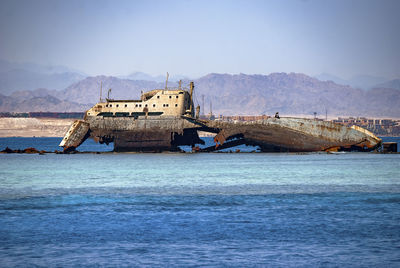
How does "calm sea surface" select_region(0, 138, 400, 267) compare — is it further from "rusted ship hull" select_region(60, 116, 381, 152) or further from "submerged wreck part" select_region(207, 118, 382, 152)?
"rusted ship hull" select_region(60, 116, 381, 152)

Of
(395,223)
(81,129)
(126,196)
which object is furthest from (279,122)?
(395,223)

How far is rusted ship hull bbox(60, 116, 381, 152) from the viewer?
69.2 meters

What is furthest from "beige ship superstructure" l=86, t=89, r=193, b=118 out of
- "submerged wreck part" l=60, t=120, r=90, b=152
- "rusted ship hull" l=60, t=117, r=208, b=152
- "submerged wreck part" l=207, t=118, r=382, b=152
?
"submerged wreck part" l=207, t=118, r=382, b=152

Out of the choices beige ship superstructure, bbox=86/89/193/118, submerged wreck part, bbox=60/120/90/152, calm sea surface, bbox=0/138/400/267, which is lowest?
calm sea surface, bbox=0/138/400/267

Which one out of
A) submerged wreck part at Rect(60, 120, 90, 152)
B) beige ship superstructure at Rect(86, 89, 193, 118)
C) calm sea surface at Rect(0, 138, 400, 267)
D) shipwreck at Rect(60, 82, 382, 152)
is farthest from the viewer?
submerged wreck part at Rect(60, 120, 90, 152)

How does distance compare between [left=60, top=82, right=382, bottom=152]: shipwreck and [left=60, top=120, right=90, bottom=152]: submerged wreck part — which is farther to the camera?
[left=60, top=120, right=90, bottom=152]: submerged wreck part

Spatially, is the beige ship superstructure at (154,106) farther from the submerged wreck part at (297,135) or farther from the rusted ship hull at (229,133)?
the submerged wreck part at (297,135)

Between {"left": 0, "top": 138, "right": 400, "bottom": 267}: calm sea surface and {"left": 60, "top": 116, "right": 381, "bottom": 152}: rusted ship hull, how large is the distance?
17743mm

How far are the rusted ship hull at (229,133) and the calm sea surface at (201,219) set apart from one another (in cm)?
1774

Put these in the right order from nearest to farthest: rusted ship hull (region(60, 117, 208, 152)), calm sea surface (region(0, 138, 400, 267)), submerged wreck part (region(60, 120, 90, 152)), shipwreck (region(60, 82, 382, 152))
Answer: calm sea surface (region(0, 138, 400, 267)) < shipwreck (region(60, 82, 382, 152)) < rusted ship hull (region(60, 117, 208, 152)) < submerged wreck part (region(60, 120, 90, 152))

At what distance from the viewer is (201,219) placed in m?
26.8

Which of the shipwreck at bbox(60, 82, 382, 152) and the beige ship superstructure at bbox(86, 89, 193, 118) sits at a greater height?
the beige ship superstructure at bbox(86, 89, 193, 118)

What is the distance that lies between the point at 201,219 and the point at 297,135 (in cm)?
4480

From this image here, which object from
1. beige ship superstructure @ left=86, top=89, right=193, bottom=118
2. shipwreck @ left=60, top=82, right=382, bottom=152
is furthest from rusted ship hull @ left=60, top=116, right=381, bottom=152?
beige ship superstructure @ left=86, top=89, right=193, bottom=118
